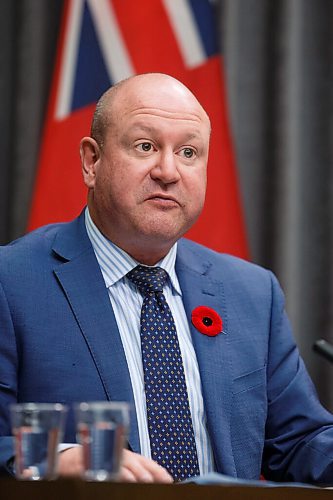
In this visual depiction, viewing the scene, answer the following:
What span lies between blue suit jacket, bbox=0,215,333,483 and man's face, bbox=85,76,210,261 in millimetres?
115

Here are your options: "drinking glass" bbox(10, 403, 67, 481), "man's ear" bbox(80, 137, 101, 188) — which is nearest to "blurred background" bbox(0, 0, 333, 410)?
"man's ear" bbox(80, 137, 101, 188)

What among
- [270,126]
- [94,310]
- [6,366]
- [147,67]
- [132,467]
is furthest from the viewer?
[270,126]

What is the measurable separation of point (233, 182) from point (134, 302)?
109 centimetres

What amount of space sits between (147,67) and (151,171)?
111 centimetres

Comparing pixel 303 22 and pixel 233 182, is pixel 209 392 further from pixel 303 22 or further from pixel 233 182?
pixel 303 22

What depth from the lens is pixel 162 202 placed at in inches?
83.5

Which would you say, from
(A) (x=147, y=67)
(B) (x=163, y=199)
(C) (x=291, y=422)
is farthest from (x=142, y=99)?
(A) (x=147, y=67)

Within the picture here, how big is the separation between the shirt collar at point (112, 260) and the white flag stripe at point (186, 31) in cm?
109

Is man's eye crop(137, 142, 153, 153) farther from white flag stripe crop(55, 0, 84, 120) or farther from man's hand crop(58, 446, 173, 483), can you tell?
white flag stripe crop(55, 0, 84, 120)

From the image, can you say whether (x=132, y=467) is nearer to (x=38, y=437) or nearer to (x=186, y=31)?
(x=38, y=437)

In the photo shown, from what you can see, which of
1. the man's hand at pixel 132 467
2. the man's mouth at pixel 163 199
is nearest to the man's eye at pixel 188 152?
the man's mouth at pixel 163 199

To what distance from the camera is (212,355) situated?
7.07 ft

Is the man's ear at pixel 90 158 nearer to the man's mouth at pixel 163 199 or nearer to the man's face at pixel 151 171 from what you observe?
the man's face at pixel 151 171

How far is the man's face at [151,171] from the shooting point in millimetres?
2125
